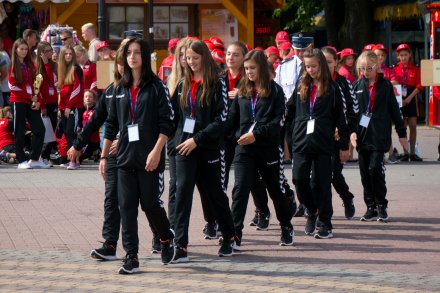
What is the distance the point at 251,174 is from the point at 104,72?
7.72 meters

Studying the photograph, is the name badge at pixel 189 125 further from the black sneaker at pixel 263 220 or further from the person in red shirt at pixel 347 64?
the person in red shirt at pixel 347 64

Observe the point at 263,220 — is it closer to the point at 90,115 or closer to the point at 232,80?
the point at 232,80

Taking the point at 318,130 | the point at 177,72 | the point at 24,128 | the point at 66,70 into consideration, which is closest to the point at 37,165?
the point at 24,128

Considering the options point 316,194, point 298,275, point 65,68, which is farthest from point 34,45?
point 298,275

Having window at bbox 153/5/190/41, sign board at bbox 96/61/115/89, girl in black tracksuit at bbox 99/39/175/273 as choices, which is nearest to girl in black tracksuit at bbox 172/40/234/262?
girl in black tracksuit at bbox 99/39/175/273

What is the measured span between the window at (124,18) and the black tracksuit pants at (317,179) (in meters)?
17.2

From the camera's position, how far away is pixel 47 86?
18625mm

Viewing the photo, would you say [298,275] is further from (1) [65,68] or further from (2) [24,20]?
(2) [24,20]

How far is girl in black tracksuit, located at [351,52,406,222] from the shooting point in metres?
12.5

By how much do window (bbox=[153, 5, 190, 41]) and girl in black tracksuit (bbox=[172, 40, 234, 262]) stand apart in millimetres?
18074

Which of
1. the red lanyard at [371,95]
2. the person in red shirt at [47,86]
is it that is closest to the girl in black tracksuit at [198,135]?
the red lanyard at [371,95]

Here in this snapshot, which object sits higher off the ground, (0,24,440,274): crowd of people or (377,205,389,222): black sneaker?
(0,24,440,274): crowd of people

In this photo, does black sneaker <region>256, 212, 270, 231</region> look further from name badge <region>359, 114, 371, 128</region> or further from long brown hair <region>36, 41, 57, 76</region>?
long brown hair <region>36, 41, 57, 76</region>

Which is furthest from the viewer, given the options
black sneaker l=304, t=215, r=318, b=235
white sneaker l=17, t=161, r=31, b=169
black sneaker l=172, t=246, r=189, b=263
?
white sneaker l=17, t=161, r=31, b=169
